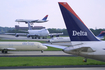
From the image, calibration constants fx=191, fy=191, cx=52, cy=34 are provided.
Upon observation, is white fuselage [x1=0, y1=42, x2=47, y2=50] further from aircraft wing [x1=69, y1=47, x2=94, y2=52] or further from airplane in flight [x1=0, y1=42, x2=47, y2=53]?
aircraft wing [x1=69, y1=47, x2=94, y2=52]

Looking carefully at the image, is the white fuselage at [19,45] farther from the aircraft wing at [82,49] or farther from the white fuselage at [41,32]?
the white fuselage at [41,32]

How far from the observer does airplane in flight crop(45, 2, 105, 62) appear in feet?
56.5

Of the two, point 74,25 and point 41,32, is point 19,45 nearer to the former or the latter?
point 74,25

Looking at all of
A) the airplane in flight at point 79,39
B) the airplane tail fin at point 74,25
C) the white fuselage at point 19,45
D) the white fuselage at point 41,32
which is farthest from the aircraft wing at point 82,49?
the white fuselage at point 41,32

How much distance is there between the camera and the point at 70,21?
17578 millimetres

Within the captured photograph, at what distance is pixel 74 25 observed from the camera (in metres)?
17.7

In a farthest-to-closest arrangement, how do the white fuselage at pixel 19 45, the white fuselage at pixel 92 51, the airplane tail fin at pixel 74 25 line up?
the white fuselage at pixel 19 45 < the airplane tail fin at pixel 74 25 < the white fuselage at pixel 92 51

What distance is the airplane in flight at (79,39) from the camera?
17.2m

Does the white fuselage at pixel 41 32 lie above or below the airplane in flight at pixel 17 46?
above

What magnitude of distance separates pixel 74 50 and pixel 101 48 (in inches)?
103

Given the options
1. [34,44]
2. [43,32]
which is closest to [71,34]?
[34,44]

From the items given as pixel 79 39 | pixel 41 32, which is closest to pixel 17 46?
pixel 79 39

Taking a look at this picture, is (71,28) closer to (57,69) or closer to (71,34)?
(71,34)

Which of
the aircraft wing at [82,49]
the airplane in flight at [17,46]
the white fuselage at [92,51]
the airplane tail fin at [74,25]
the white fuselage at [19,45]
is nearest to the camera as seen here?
the aircraft wing at [82,49]
